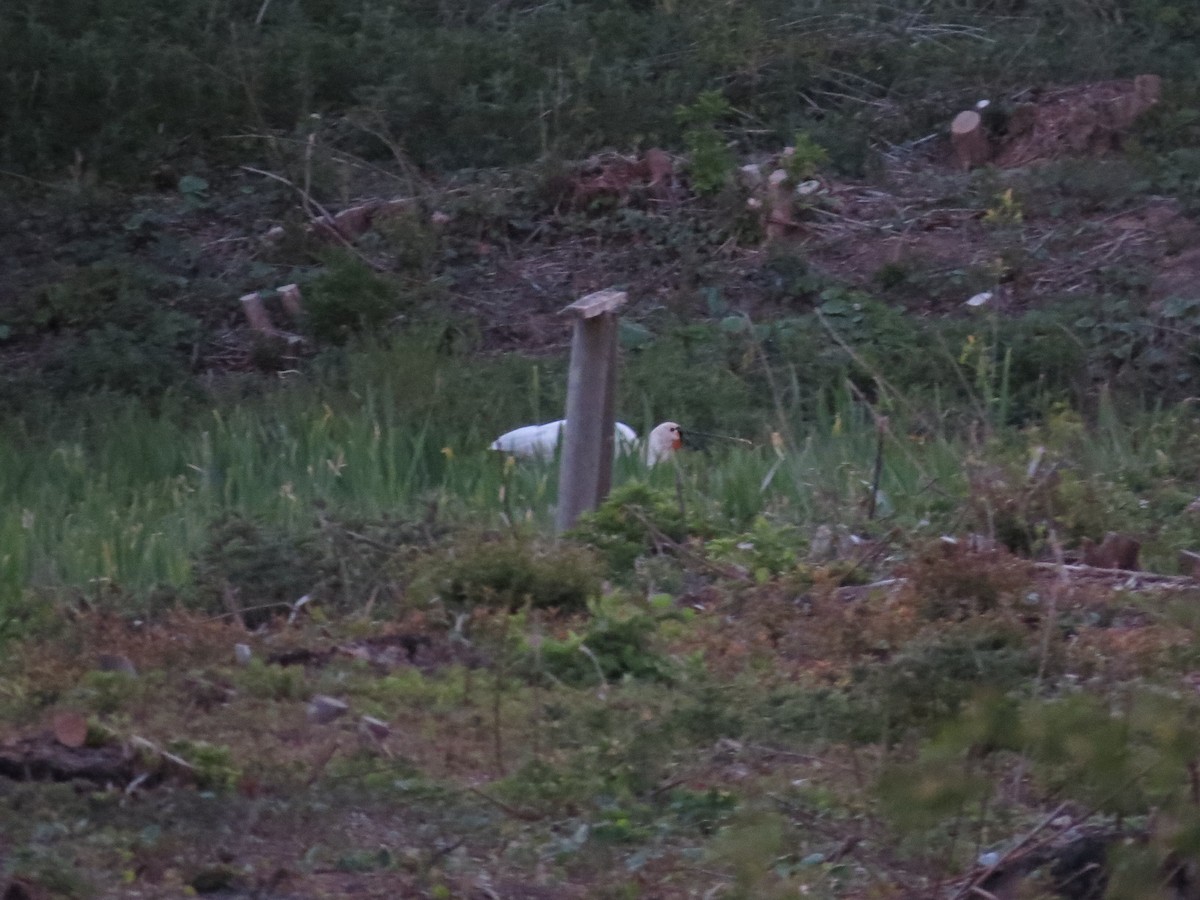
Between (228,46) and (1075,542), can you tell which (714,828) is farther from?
(228,46)

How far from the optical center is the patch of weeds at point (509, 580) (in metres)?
5.21

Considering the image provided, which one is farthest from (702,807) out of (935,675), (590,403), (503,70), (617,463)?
(503,70)

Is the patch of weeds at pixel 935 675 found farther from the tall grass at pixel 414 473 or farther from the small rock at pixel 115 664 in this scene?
the small rock at pixel 115 664

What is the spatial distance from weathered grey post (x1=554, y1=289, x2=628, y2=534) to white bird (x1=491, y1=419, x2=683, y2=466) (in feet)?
3.87

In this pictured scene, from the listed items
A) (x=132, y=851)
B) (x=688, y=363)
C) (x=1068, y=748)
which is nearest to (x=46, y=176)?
(x=688, y=363)

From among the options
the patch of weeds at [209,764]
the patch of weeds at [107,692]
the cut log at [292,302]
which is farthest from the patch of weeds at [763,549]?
the cut log at [292,302]

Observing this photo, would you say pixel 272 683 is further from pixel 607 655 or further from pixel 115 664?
pixel 607 655

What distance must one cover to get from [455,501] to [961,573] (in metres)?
2.10

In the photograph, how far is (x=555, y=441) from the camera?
7.41m

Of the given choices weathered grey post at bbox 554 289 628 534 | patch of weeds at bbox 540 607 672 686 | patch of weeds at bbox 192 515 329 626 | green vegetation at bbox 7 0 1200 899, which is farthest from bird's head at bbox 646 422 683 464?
patch of weeds at bbox 540 607 672 686

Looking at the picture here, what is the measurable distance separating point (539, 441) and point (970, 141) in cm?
634

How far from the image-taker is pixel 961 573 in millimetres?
4898

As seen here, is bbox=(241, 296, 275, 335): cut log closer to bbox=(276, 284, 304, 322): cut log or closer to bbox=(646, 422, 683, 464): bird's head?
bbox=(276, 284, 304, 322): cut log

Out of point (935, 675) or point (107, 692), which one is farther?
point (107, 692)
